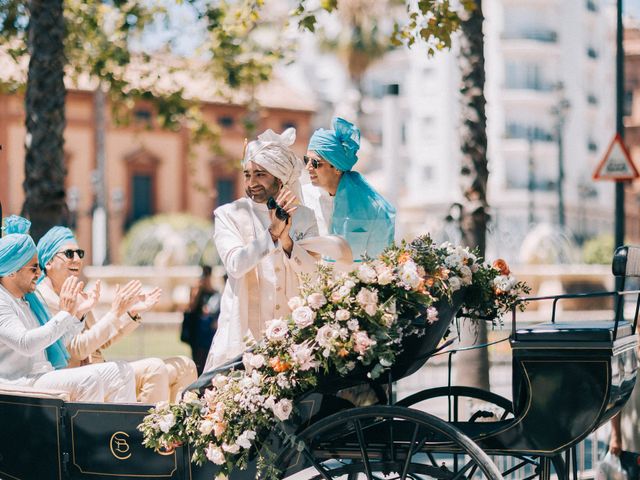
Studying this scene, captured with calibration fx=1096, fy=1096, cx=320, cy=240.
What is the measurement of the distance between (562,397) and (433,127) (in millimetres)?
55401

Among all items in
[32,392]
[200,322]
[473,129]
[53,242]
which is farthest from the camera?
[200,322]

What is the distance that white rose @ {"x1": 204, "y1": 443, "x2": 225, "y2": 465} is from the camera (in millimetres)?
4832

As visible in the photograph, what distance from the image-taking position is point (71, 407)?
5.20 m

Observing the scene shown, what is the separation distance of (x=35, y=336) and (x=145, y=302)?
0.70m

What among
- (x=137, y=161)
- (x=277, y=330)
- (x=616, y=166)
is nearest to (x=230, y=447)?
(x=277, y=330)

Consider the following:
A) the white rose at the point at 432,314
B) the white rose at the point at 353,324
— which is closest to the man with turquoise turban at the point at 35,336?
the white rose at the point at 353,324

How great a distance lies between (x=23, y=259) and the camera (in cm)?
571

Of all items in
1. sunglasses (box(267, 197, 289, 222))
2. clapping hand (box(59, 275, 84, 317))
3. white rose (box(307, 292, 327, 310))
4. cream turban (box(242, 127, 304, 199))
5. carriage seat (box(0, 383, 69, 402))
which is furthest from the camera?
clapping hand (box(59, 275, 84, 317))

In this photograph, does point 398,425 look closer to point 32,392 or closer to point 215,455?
point 215,455

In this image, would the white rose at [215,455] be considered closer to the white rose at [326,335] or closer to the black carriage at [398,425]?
the black carriage at [398,425]

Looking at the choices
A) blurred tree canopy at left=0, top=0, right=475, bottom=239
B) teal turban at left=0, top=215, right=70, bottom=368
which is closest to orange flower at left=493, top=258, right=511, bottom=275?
teal turban at left=0, top=215, right=70, bottom=368

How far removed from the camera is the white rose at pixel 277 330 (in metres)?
4.83

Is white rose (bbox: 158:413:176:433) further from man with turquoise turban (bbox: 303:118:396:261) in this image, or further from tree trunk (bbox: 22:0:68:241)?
tree trunk (bbox: 22:0:68:241)

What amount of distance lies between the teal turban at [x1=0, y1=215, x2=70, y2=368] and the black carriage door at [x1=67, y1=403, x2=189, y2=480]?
69cm
